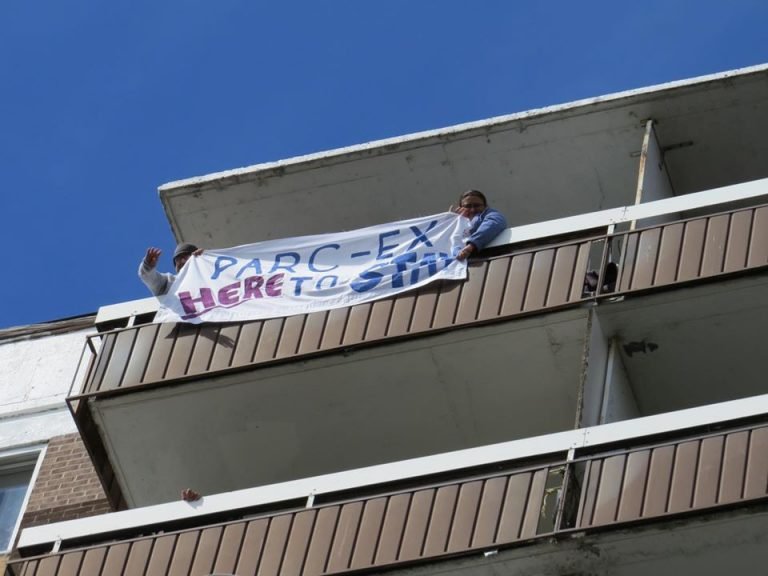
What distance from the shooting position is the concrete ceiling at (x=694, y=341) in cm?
1343

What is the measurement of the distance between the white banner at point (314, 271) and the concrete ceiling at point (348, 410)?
61 centimetres

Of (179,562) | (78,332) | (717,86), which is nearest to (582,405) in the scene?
(179,562)

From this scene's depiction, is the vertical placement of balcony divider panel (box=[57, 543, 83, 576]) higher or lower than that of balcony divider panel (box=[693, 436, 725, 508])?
higher

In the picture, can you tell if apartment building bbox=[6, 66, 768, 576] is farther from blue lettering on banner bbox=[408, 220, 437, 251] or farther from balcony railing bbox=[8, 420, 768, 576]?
blue lettering on banner bbox=[408, 220, 437, 251]

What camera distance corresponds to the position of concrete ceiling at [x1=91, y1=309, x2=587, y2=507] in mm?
13797

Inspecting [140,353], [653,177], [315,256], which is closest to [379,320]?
[315,256]

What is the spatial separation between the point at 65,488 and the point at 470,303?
14.7 ft

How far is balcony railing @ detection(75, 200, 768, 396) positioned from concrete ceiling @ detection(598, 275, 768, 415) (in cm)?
16

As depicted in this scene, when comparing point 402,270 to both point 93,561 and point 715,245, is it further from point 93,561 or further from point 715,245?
point 93,561

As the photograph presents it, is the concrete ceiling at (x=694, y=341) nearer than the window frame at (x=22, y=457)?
Yes

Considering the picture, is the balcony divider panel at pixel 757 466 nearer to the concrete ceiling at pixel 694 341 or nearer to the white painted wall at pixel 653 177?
the concrete ceiling at pixel 694 341

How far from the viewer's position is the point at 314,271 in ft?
48.7

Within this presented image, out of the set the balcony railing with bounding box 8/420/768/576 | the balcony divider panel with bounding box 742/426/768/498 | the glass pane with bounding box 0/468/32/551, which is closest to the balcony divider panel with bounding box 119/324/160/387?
the balcony railing with bounding box 8/420/768/576

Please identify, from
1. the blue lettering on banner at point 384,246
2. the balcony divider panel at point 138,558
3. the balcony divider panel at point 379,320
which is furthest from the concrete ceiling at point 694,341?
the balcony divider panel at point 138,558
